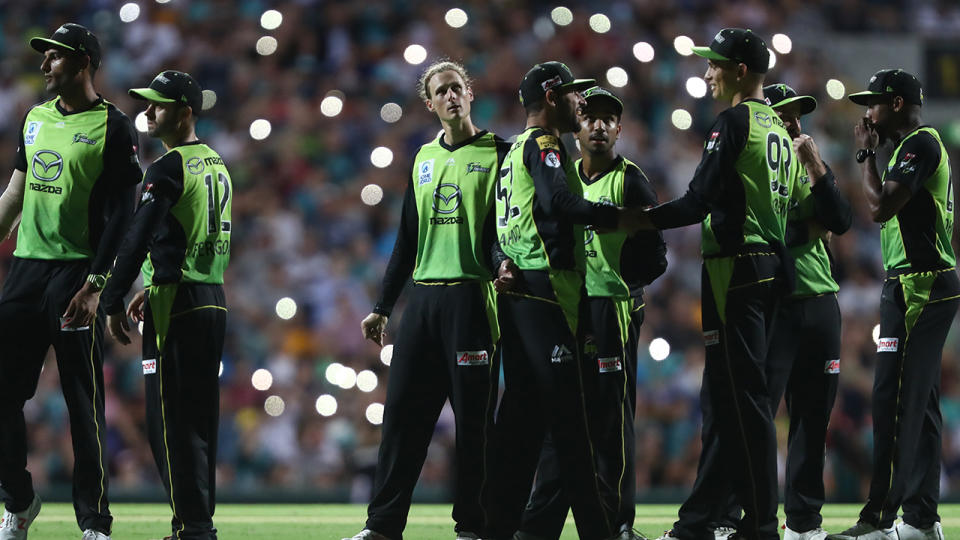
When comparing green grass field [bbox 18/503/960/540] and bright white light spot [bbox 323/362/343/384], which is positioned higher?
bright white light spot [bbox 323/362/343/384]

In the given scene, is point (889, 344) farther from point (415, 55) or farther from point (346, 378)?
point (415, 55)

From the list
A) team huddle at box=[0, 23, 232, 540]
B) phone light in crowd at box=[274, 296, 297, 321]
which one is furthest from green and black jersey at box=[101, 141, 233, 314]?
phone light in crowd at box=[274, 296, 297, 321]

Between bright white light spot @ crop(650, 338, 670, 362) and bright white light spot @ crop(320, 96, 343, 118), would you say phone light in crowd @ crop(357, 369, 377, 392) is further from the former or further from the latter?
bright white light spot @ crop(320, 96, 343, 118)

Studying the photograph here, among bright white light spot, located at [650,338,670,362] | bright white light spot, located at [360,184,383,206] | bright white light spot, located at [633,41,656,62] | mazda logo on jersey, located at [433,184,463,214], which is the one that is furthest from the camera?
bright white light spot, located at [633,41,656,62]

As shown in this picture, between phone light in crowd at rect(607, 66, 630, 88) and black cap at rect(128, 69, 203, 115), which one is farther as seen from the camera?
phone light in crowd at rect(607, 66, 630, 88)

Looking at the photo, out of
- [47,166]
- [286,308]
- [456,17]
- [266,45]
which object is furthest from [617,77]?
[47,166]

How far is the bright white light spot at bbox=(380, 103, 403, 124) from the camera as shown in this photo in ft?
46.8

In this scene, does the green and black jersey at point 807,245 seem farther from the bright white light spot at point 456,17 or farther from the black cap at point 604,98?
the bright white light spot at point 456,17

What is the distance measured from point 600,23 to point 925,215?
9.09 metres

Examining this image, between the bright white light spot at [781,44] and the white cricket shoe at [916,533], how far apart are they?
8.60 meters

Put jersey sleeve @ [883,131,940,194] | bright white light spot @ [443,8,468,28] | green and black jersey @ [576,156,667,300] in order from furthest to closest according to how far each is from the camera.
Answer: bright white light spot @ [443,8,468,28] < green and black jersey @ [576,156,667,300] < jersey sleeve @ [883,131,940,194]

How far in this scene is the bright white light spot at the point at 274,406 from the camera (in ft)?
38.8

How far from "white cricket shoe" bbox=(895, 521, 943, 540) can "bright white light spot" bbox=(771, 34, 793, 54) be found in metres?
8.60

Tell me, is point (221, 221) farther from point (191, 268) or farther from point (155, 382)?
point (155, 382)
